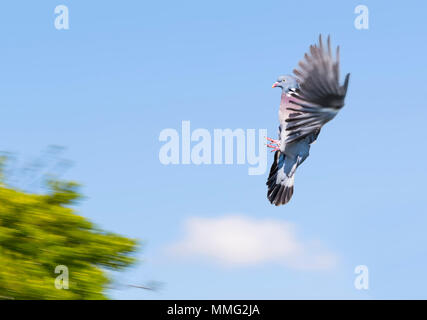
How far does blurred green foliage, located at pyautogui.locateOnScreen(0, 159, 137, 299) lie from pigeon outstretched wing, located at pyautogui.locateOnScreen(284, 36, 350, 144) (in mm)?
5461

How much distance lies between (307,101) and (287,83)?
528 mm

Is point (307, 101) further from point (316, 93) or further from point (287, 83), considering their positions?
point (287, 83)

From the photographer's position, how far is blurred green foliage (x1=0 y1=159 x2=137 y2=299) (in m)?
12.0

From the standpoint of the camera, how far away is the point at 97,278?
12852mm

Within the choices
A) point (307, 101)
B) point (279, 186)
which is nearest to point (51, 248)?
point (279, 186)

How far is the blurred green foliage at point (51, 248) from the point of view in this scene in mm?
12047

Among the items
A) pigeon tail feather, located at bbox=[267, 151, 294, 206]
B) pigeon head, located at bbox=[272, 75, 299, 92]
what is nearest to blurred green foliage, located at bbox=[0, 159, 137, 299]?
pigeon tail feather, located at bbox=[267, 151, 294, 206]

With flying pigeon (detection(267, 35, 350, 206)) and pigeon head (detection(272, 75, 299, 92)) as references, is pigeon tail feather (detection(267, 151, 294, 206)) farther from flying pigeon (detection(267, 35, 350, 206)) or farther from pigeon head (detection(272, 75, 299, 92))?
pigeon head (detection(272, 75, 299, 92))

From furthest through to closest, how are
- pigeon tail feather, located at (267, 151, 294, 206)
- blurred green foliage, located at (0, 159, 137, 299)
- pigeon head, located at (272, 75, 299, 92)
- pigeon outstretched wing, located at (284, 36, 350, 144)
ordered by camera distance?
blurred green foliage, located at (0, 159, 137, 299) → pigeon tail feather, located at (267, 151, 294, 206) → pigeon head, located at (272, 75, 299, 92) → pigeon outstretched wing, located at (284, 36, 350, 144)

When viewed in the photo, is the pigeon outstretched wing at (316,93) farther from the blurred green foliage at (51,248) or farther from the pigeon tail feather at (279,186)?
the blurred green foliage at (51,248)

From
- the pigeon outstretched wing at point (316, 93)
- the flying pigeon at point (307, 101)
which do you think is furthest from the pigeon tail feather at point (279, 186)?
the pigeon outstretched wing at point (316, 93)
